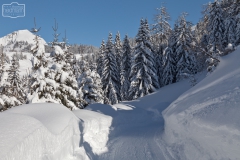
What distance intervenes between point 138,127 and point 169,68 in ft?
70.2

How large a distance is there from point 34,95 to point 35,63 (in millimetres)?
→ 2169

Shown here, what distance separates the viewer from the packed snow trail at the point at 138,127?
26.5 feet

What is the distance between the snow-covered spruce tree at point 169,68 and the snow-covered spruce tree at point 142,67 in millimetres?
7380

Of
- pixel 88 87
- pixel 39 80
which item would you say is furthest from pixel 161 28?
pixel 39 80

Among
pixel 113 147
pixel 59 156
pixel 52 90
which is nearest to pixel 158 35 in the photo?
pixel 52 90

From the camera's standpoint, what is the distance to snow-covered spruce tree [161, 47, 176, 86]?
34.9 meters

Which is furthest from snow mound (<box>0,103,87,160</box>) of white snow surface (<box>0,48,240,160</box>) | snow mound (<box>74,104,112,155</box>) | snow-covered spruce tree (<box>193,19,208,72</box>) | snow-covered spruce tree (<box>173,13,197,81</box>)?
snow-covered spruce tree (<box>173,13,197,81</box>)

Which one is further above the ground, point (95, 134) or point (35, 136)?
point (35, 136)

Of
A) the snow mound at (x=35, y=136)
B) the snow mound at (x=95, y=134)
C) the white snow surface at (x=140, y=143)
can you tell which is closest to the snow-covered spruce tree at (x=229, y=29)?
the white snow surface at (x=140, y=143)

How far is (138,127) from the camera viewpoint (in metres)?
16.0

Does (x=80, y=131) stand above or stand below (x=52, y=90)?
below

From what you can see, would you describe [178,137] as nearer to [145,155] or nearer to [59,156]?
[145,155]

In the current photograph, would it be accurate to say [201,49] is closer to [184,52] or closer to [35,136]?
[35,136]

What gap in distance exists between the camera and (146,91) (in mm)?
27859
